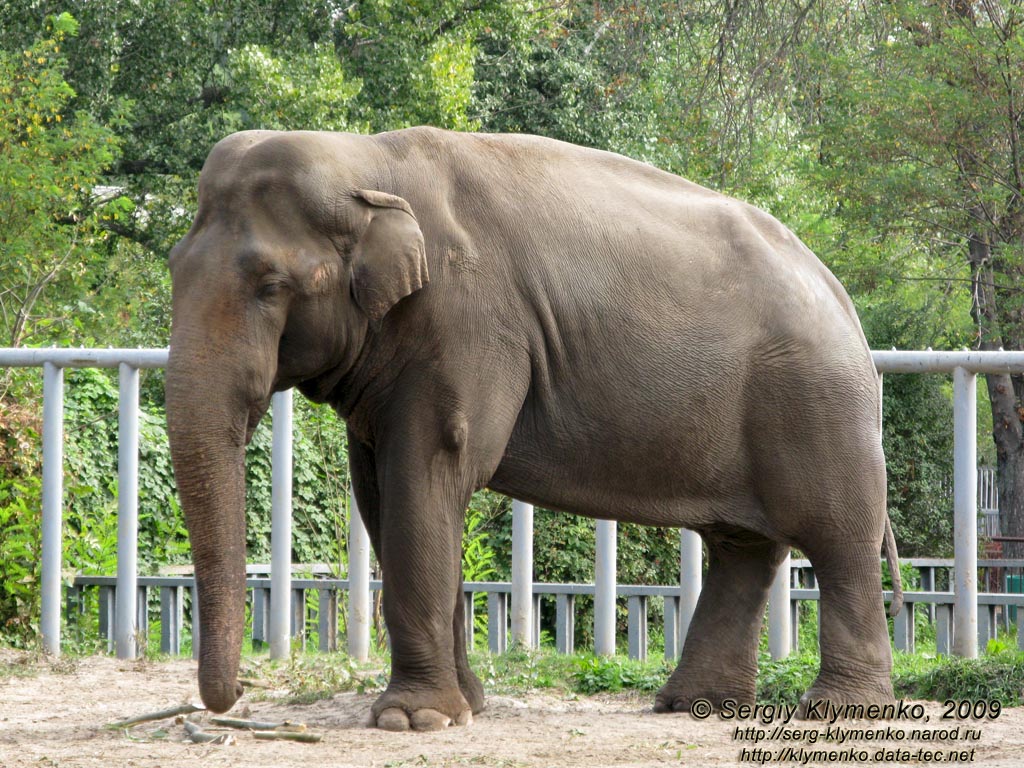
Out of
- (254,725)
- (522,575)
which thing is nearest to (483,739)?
(254,725)

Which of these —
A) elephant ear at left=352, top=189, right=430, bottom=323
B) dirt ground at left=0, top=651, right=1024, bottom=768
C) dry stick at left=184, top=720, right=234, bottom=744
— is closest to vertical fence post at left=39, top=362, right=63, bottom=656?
dirt ground at left=0, top=651, right=1024, bottom=768

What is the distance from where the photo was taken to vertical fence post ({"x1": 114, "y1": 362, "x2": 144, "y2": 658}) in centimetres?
658

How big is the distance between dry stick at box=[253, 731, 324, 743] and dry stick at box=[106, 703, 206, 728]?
1.38ft

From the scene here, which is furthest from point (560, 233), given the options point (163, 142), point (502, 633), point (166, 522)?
point (163, 142)

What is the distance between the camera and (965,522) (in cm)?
602

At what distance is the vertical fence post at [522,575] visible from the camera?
6.27 m

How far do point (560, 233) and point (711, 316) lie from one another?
0.59 metres

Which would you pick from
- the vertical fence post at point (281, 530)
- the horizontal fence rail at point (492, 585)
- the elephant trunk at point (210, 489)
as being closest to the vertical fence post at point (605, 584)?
the horizontal fence rail at point (492, 585)

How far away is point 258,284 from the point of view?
4.39m

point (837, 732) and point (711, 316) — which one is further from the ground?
point (711, 316)

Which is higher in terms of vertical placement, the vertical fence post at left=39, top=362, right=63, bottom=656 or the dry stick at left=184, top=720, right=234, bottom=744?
the vertical fence post at left=39, top=362, right=63, bottom=656

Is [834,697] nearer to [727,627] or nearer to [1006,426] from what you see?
[727,627]

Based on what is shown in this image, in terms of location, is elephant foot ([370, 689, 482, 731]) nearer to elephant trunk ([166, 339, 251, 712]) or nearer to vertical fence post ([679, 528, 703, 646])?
elephant trunk ([166, 339, 251, 712])

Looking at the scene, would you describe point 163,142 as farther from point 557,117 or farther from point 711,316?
point 711,316
